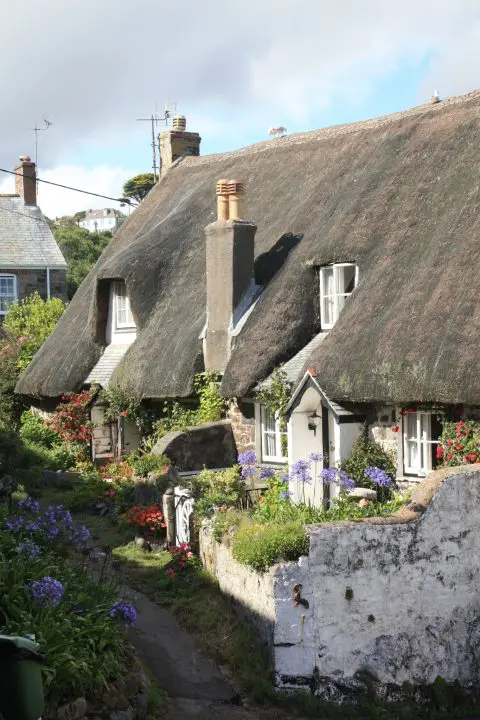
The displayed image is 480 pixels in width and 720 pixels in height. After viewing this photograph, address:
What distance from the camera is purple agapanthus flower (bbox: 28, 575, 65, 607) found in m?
8.86

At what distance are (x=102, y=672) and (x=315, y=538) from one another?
9.21ft

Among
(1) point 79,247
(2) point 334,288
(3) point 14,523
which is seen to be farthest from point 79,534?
(1) point 79,247

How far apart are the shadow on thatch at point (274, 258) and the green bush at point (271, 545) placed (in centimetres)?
818

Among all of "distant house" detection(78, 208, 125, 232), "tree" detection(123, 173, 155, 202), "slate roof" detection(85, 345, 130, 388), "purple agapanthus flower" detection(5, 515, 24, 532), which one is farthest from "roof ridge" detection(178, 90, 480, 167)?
"distant house" detection(78, 208, 125, 232)

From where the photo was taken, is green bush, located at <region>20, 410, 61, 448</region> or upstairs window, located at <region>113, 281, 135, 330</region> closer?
upstairs window, located at <region>113, 281, 135, 330</region>

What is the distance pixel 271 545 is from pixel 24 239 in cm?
2433

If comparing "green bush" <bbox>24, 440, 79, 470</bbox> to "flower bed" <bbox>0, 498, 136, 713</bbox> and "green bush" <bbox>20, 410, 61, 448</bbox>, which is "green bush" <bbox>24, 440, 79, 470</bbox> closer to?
"green bush" <bbox>20, 410, 61, 448</bbox>

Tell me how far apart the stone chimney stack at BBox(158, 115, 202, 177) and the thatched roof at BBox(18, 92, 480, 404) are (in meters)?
2.63

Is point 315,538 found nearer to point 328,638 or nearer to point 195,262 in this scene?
point 328,638

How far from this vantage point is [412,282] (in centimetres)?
1540

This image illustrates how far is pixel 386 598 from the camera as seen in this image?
10.7 meters

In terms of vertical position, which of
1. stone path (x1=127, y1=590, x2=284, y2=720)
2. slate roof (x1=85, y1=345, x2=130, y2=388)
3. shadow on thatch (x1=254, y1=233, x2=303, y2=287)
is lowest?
stone path (x1=127, y1=590, x2=284, y2=720)

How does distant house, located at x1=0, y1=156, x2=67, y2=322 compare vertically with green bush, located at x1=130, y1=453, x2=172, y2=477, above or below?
above

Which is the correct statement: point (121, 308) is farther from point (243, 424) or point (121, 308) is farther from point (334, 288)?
point (334, 288)
